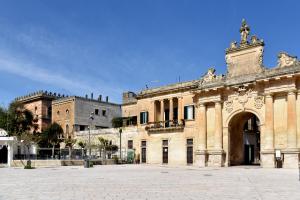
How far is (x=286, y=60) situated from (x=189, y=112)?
13.1 metres

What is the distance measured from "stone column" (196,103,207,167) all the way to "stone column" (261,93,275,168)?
6.72 meters

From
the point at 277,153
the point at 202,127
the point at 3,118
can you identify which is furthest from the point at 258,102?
the point at 3,118

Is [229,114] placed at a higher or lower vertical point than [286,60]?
lower

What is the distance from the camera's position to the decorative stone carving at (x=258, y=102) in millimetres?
39156

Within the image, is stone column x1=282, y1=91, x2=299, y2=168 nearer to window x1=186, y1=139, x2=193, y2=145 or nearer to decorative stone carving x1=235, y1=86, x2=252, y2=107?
decorative stone carving x1=235, y1=86, x2=252, y2=107

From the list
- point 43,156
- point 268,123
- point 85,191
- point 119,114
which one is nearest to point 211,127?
point 268,123

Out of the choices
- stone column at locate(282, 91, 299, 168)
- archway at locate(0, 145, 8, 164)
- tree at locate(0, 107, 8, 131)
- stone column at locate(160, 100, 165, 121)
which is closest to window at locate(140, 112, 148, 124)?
stone column at locate(160, 100, 165, 121)

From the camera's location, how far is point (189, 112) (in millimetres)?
46312

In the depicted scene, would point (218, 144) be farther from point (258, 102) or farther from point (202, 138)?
point (258, 102)

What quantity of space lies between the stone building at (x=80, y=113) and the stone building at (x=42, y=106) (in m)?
2.64

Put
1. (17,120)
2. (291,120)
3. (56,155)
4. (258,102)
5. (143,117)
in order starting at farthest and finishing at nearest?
(17,120), (143,117), (56,155), (258,102), (291,120)

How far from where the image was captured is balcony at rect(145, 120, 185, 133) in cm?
4698

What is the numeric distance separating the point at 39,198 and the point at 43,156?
112 ft

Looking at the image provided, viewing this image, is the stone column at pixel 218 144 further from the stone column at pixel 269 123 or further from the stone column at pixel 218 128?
the stone column at pixel 269 123
